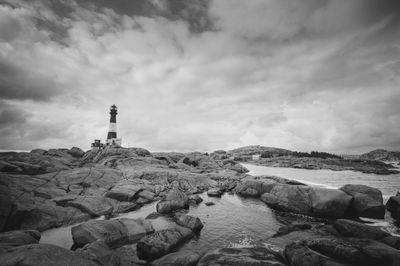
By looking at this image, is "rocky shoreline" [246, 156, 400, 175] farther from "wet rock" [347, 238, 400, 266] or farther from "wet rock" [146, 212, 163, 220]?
"wet rock" [146, 212, 163, 220]

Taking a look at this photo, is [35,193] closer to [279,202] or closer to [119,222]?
[119,222]

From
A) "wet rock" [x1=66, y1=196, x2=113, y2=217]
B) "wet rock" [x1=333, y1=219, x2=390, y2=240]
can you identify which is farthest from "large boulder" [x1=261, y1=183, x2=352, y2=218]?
"wet rock" [x1=66, y1=196, x2=113, y2=217]

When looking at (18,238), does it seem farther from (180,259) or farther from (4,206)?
(180,259)

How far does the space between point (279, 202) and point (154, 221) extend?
15443 mm

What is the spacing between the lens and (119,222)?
14.7 m

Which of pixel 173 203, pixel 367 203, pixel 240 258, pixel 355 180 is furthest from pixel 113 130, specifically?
pixel 355 180

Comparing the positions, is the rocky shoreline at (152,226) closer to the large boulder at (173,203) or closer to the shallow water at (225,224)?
the large boulder at (173,203)

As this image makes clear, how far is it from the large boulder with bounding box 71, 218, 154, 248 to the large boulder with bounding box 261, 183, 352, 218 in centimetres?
1650

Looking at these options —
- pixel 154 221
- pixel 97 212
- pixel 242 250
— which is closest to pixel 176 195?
pixel 154 221

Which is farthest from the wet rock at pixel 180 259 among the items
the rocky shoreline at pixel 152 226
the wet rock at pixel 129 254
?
the wet rock at pixel 129 254

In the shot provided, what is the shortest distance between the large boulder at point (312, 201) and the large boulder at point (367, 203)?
115cm

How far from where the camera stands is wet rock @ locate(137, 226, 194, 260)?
11609 mm

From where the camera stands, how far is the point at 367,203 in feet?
67.3

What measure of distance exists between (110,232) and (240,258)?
8854 mm
